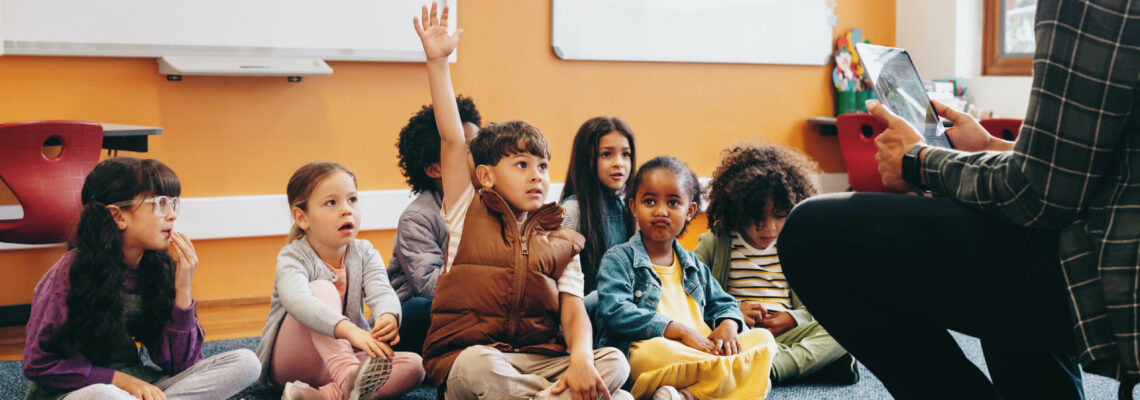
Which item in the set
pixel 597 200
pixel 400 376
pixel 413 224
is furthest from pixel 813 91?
pixel 400 376

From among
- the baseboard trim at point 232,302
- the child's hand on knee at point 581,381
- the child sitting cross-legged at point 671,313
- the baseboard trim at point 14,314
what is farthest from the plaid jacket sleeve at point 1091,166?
the baseboard trim at point 14,314

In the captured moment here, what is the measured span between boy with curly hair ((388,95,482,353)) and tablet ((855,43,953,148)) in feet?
3.22

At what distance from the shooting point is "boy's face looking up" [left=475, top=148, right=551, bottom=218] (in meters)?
1.76

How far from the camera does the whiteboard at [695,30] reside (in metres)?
3.61

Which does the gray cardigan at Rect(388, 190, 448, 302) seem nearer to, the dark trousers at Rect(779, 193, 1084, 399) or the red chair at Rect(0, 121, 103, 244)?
the red chair at Rect(0, 121, 103, 244)

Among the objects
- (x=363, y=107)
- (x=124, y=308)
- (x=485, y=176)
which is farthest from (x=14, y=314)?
(x=485, y=176)

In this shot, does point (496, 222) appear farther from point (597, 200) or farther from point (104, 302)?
point (104, 302)

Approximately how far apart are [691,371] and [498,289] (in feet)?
1.49

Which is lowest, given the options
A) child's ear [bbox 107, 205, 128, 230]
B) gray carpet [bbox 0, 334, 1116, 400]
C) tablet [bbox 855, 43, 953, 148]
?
gray carpet [bbox 0, 334, 1116, 400]

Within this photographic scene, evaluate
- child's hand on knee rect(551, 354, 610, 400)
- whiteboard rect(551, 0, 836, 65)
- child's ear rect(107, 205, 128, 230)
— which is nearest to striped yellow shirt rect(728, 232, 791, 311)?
child's hand on knee rect(551, 354, 610, 400)

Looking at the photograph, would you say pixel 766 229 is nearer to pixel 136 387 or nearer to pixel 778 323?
pixel 778 323

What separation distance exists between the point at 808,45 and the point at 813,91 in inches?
8.9

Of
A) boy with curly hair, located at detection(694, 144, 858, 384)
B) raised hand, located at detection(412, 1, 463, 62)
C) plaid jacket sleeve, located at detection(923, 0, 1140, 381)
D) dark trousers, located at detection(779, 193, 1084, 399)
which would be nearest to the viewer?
plaid jacket sleeve, located at detection(923, 0, 1140, 381)

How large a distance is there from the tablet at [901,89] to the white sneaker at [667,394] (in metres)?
0.71
